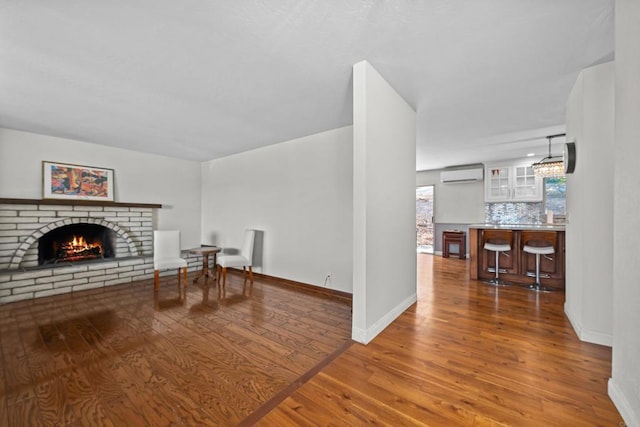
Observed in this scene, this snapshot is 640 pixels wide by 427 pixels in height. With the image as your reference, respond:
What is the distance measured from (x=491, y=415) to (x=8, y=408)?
271 cm

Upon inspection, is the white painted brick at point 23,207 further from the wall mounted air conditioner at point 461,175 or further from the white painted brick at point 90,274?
the wall mounted air conditioner at point 461,175

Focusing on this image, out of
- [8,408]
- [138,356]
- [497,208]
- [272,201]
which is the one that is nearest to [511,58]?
[272,201]

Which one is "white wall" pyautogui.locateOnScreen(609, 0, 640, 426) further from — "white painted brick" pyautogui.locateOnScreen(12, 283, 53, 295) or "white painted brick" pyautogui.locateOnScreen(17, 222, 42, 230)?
"white painted brick" pyautogui.locateOnScreen(17, 222, 42, 230)

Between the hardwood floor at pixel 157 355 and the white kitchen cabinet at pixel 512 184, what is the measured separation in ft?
16.7

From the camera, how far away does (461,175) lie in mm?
6262

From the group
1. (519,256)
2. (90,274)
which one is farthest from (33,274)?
(519,256)

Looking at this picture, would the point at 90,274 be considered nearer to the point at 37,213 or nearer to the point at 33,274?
the point at 33,274

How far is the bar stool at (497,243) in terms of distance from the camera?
3.87m

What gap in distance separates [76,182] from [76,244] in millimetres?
1048

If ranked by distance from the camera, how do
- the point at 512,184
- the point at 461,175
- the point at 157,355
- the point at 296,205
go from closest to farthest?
the point at 157,355
the point at 296,205
the point at 512,184
the point at 461,175

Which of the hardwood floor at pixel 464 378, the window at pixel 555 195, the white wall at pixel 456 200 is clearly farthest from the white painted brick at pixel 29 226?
the window at pixel 555 195

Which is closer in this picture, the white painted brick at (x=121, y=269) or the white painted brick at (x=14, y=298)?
the white painted brick at (x=14, y=298)

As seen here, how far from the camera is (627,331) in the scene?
1.32 m

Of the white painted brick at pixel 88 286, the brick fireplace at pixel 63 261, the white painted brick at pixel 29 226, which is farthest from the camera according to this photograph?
the white painted brick at pixel 88 286
